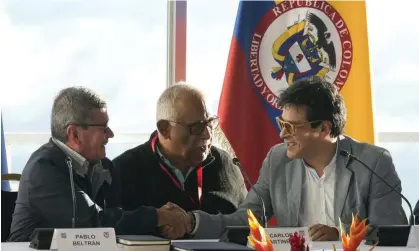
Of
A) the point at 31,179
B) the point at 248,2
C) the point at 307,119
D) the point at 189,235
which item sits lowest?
the point at 189,235

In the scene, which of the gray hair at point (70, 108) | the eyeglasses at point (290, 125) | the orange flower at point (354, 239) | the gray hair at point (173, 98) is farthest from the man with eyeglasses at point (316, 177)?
the orange flower at point (354, 239)

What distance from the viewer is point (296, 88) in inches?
140

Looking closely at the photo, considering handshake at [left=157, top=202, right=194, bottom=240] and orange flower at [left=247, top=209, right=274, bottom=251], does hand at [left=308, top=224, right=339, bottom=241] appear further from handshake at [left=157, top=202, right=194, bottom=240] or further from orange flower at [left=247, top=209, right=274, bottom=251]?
orange flower at [left=247, top=209, right=274, bottom=251]

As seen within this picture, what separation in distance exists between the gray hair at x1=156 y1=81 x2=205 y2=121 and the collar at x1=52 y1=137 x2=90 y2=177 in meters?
0.59

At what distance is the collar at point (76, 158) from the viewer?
318 centimetres

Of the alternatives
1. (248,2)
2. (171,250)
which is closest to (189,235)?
(171,250)

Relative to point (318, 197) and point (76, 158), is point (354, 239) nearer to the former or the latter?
point (76, 158)

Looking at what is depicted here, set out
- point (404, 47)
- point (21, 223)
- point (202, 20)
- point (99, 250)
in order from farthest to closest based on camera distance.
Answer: point (404, 47) → point (202, 20) → point (21, 223) → point (99, 250)

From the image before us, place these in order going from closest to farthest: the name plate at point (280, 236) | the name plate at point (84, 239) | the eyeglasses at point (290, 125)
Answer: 1. the name plate at point (84, 239)
2. the name plate at point (280, 236)
3. the eyeglasses at point (290, 125)

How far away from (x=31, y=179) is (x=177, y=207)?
2.16 ft

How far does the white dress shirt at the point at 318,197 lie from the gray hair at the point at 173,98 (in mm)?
659

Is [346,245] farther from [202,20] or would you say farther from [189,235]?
[202,20]

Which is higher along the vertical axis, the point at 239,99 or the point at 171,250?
the point at 239,99

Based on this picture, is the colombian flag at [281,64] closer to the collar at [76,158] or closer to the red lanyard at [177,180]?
the red lanyard at [177,180]
